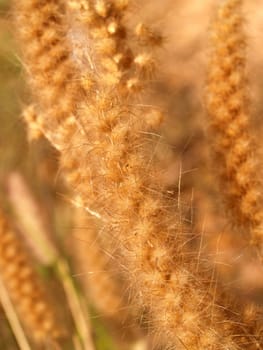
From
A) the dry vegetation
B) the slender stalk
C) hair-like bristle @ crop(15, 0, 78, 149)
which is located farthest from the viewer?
the slender stalk

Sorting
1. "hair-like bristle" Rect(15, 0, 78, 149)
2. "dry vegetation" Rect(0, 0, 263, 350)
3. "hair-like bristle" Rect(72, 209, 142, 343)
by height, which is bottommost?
"hair-like bristle" Rect(72, 209, 142, 343)

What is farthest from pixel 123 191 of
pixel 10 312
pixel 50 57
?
pixel 10 312

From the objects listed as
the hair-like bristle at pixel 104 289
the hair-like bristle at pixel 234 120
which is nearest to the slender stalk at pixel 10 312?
the hair-like bristle at pixel 104 289

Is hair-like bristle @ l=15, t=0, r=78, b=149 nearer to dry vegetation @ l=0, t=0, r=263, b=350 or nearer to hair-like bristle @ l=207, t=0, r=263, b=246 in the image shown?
dry vegetation @ l=0, t=0, r=263, b=350

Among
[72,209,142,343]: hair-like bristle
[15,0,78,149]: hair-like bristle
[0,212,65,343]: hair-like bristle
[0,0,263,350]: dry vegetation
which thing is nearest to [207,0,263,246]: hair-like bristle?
[0,0,263,350]: dry vegetation

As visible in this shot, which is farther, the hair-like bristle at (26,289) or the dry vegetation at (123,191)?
the hair-like bristle at (26,289)

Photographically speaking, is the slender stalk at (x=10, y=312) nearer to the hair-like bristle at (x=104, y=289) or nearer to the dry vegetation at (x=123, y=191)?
the dry vegetation at (x=123, y=191)

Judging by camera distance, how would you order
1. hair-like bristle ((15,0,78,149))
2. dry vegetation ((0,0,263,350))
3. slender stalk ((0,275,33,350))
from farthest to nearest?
Answer: slender stalk ((0,275,33,350))
hair-like bristle ((15,0,78,149))
dry vegetation ((0,0,263,350))

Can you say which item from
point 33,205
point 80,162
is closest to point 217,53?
point 80,162
